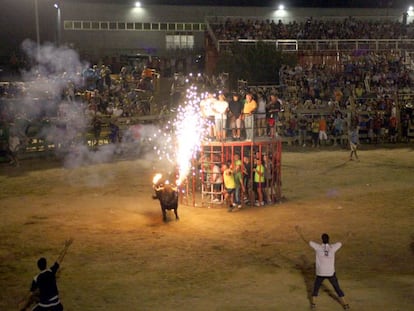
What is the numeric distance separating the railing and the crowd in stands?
1.58 meters

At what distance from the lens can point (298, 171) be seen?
23.1 m

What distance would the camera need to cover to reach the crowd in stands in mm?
38625

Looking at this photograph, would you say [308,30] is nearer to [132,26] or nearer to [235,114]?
[132,26]

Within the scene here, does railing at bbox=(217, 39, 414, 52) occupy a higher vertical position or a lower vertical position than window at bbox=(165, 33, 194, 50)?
lower

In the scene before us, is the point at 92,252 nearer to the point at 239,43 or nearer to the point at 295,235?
the point at 295,235

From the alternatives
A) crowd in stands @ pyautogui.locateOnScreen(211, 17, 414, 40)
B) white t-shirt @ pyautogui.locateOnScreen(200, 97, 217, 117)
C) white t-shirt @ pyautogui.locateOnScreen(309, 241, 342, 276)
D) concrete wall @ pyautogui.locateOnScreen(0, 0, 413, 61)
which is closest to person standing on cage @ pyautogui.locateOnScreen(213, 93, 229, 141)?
white t-shirt @ pyautogui.locateOnScreen(200, 97, 217, 117)

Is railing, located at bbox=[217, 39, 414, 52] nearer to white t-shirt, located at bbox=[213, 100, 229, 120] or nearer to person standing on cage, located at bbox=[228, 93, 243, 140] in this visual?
person standing on cage, located at bbox=[228, 93, 243, 140]

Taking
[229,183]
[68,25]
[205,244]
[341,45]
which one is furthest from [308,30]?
[205,244]

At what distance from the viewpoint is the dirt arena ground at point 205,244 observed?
10.6 m

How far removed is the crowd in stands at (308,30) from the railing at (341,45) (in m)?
1.58

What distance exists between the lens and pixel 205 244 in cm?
1370

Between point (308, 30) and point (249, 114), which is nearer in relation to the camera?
point (249, 114)

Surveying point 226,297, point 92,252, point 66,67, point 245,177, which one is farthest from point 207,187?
point 66,67

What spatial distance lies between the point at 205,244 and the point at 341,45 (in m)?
26.7
